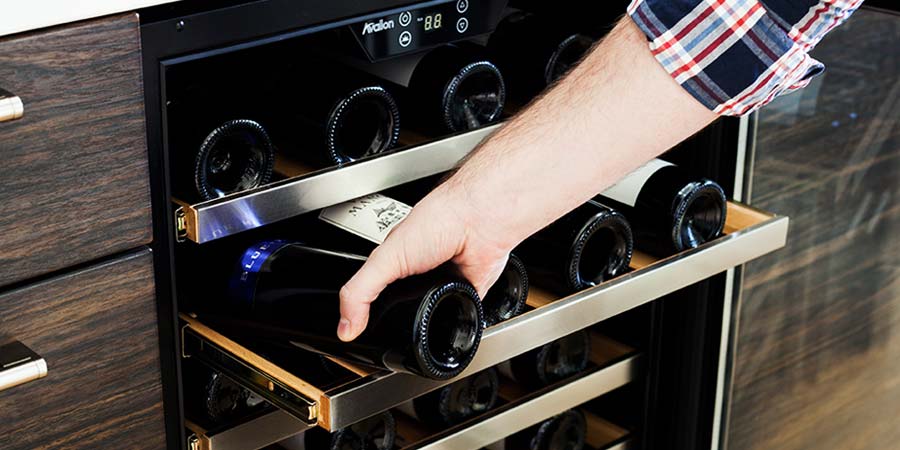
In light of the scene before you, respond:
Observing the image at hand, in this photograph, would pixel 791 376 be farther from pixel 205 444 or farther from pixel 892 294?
pixel 205 444

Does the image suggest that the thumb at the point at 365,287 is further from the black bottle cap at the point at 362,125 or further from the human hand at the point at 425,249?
the black bottle cap at the point at 362,125

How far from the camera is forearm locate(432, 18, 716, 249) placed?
0.79 m

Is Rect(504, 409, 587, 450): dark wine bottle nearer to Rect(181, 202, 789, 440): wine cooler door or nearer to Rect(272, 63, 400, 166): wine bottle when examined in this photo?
Rect(181, 202, 789, 440): wine cooler door

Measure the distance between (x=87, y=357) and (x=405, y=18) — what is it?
410 millimetres

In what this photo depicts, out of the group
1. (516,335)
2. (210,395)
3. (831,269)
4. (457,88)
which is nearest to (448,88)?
(457,88)

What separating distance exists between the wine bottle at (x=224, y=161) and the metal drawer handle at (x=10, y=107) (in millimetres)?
235

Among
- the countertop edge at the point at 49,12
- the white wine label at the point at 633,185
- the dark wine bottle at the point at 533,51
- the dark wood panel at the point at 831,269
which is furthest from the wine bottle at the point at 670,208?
the countertop edge at the point at 49,12

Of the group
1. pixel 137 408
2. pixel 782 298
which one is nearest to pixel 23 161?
pixel 137 408

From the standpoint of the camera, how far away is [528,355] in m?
1.44

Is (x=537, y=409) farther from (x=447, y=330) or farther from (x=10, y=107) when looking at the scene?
(x=10, y=107)

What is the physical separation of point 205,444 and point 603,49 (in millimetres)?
504

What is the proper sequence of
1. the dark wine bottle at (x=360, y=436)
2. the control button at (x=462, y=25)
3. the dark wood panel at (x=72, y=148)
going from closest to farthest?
the dark wood panel at (x=72, y=148), the control button at (x=462, y=25), the dark wine bottle at (x=360, y=436)

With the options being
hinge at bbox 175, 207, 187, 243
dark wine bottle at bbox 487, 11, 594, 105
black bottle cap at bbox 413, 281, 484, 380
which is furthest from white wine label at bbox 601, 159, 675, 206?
hinge at bbox 175, 207, 187, 243

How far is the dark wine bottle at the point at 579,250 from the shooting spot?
1.22 m
